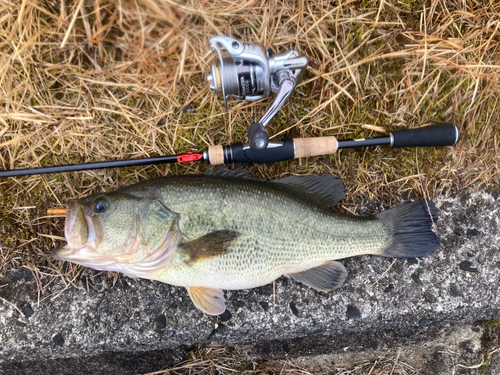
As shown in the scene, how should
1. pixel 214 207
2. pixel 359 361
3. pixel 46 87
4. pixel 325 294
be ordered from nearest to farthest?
pixel 214 207, pixel 46 87, pixel 325 294, pixel 359 361

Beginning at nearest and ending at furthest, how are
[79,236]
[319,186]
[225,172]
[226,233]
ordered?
[79,236]
[226,233]
[225,172]
[319,186]

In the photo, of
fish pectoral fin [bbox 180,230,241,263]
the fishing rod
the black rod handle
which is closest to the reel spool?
the fishing rod

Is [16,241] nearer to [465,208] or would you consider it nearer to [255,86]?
[255,86]

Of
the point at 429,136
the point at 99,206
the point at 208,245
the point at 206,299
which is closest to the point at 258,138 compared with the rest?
the point at 208,245

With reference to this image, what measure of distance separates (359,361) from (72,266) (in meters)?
2.57

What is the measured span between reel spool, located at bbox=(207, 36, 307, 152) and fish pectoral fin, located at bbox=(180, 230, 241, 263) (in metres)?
0.59

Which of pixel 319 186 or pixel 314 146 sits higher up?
pixel 314 146

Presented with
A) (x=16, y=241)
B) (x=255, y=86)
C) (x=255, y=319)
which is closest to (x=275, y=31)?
(x=255, y=86)

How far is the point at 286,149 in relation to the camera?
87.4 inches

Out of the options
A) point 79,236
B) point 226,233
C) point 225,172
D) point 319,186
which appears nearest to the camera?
point 79,236

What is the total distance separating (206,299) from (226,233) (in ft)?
1.76

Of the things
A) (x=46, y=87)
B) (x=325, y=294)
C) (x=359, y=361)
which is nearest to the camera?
(x=46, y=87)

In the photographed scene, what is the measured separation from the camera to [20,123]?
7.61ft

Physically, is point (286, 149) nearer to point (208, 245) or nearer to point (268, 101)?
point (268, 101)
